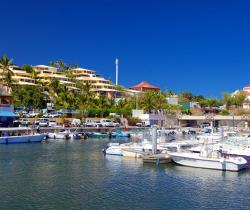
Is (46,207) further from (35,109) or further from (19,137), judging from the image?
(35,109)

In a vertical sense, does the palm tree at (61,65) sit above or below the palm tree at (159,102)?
above

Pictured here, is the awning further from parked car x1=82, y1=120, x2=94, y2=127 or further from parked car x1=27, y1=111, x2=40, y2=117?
parked car x1=82, y1=120, x2=94, y2=127

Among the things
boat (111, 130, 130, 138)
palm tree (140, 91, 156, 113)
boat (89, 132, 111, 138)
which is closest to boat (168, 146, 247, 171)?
boat (111, 130, 130, 138)

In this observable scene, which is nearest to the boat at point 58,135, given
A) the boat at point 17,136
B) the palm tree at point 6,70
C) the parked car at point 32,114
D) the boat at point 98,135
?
the boat at point 17,136

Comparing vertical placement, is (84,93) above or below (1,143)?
above

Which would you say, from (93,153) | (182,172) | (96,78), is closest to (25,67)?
(96,78)

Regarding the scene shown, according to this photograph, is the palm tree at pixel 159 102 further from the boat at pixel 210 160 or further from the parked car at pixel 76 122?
the boat at pixel 210 160

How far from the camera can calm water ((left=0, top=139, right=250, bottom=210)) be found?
111 ft

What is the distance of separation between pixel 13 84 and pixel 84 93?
2286 cm

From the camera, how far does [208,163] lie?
163ft

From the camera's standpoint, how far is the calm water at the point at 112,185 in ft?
111

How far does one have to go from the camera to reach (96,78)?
168 metres

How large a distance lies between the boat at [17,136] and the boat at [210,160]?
3822 centimetres

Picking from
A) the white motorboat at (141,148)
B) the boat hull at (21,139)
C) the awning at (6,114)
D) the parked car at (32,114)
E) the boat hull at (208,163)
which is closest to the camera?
the boat hull at (208,163)
